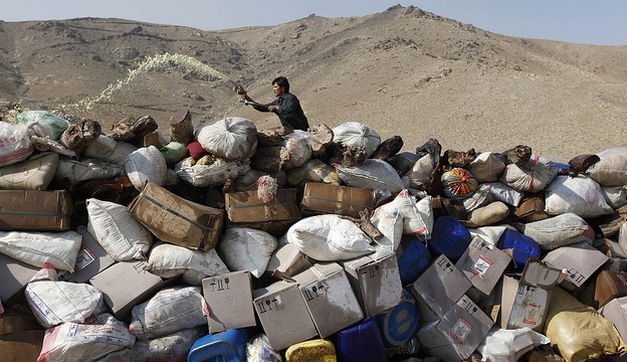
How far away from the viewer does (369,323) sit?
3.21 m

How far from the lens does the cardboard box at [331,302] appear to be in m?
3.15

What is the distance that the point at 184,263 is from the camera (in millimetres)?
3285

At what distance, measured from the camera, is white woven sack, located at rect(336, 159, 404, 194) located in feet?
12.9

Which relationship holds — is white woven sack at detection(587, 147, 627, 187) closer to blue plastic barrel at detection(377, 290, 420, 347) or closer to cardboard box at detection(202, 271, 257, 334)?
blue plastic barrel at detection(377, 290, 420, 347)

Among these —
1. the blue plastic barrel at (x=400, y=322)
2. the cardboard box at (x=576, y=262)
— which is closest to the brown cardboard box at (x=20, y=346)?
the blue plastic barrel at (x=400, y=322)

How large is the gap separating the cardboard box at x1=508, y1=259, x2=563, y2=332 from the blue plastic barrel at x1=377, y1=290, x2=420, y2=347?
64 cm

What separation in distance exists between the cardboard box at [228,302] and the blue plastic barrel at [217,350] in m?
0.09


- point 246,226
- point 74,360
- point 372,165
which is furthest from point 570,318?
point 74,360

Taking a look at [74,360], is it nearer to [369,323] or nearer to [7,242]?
[7,242]

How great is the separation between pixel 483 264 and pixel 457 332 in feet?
1.66

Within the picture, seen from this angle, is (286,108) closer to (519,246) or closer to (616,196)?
(519,246)

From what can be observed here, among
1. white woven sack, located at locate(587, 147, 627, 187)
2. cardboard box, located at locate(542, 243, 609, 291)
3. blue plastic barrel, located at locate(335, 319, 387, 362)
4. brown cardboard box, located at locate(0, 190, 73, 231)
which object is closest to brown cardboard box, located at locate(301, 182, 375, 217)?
blue plastic barrel, located at locate(335, 319, 387, 362)

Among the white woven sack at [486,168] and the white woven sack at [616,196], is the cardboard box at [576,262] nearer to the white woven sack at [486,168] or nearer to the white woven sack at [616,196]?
the white woven sack at [616,196]

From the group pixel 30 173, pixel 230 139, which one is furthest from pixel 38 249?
pixel 230 139
